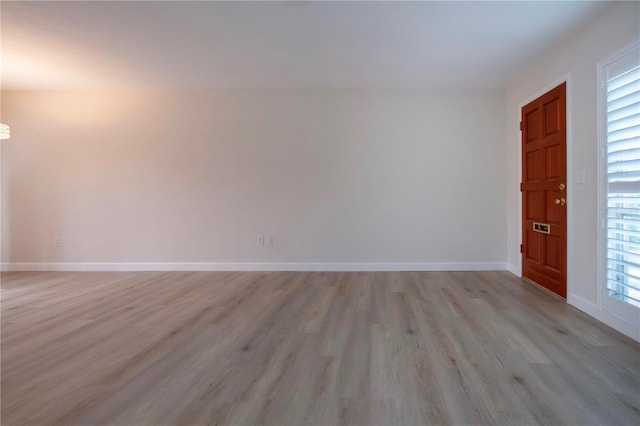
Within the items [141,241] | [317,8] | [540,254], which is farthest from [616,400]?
[141,241]

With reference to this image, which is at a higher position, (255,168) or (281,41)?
(281,41)

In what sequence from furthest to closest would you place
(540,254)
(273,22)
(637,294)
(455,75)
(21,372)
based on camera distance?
(455,75)
(540,254)
(273,22)
(637,294)
(21,372)

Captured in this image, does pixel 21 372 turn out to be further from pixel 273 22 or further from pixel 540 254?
pixel 540 254

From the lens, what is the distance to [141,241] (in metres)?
4.39

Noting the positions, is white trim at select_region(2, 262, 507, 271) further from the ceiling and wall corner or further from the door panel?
the door panel

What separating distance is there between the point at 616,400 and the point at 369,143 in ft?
11.4

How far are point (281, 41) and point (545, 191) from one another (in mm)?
3299

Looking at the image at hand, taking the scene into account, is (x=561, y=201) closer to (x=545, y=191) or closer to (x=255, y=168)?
(x=545, y=191)

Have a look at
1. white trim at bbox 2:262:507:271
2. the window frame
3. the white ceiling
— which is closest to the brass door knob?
the window frame

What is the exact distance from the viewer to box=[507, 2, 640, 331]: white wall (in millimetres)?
2291

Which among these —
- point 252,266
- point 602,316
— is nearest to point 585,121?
point 602,316

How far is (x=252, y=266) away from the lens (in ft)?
14.1

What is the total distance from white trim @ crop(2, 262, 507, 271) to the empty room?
0.03m

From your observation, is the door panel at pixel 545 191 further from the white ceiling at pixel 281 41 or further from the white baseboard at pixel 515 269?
the white ceiling at pixel 281 41
